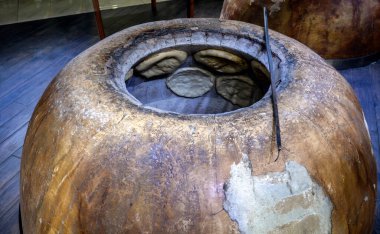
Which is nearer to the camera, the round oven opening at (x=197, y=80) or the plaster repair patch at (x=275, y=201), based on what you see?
the plaster repair patch at (x=275, y=201)

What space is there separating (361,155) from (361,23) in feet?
8.00

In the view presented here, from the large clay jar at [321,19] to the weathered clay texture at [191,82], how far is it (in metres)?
1.32

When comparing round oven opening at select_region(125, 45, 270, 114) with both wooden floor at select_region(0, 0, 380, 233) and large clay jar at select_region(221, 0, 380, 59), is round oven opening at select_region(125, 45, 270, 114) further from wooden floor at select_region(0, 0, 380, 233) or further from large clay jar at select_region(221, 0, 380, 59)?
large clay jar at select_region(221, 0, 380, 59)

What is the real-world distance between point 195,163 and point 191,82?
1153 millimetres

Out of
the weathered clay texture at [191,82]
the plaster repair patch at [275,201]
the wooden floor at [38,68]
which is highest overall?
the plaster repair patch at [275,201]

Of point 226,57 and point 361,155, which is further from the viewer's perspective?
point 226,57

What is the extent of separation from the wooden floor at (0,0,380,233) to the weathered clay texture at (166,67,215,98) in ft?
4.51

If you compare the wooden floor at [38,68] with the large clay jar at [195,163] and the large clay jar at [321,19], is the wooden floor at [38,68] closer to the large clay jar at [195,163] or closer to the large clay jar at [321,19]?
the large clay jar at [321,19]

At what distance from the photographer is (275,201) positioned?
1.16m

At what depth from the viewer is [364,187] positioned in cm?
142

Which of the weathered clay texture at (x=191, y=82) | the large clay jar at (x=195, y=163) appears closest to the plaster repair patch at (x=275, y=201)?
the large clay jar at (x=195, y=163)

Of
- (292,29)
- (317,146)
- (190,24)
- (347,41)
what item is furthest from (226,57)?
(347,41)

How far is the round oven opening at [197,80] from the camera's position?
6.19ft

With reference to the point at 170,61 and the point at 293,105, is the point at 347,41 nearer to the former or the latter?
the point at 170,61
